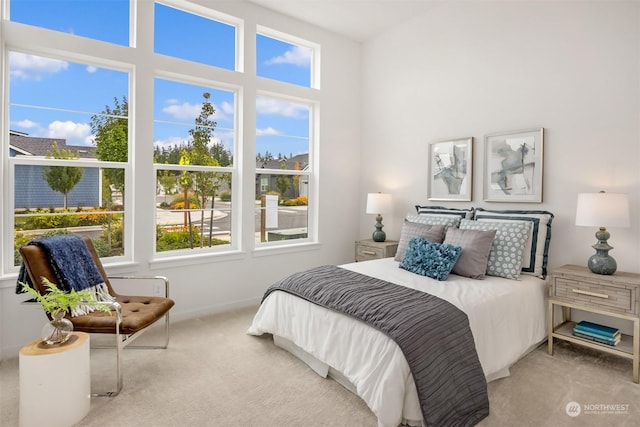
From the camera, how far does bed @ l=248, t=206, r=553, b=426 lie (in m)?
1.96

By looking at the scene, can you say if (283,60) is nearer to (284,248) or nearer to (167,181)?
(167,181)

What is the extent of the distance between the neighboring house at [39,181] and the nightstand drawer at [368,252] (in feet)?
9.40

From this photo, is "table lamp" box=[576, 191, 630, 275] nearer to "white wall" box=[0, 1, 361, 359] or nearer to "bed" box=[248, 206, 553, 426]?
"bed" box=[248, 206, 553, 426]

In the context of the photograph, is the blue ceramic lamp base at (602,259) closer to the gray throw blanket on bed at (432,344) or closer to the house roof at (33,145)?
the gray throw blanket on bed at (432,344)

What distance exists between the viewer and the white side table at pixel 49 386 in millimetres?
1922

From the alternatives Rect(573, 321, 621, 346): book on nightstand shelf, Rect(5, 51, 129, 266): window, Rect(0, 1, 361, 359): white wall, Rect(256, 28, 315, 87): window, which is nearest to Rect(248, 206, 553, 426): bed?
Rect(573, 321, 621, 346): book on nightstand shelf

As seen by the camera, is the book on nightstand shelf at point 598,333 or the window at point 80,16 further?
the window at point 80,16

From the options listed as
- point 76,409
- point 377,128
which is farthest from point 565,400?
point 377,128

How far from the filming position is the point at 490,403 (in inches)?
86.5

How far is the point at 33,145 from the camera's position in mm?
2975

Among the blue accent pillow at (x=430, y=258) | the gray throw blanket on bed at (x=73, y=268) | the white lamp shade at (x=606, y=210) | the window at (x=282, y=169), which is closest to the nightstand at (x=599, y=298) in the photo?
the white lamp shade at (x=606, y=210)

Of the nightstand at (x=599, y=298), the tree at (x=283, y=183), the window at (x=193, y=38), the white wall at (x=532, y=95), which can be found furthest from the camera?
the tree at (x=283, y=183)

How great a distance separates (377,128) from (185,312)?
3.18 metres

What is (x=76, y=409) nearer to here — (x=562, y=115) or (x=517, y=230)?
(x=517, y=230)
